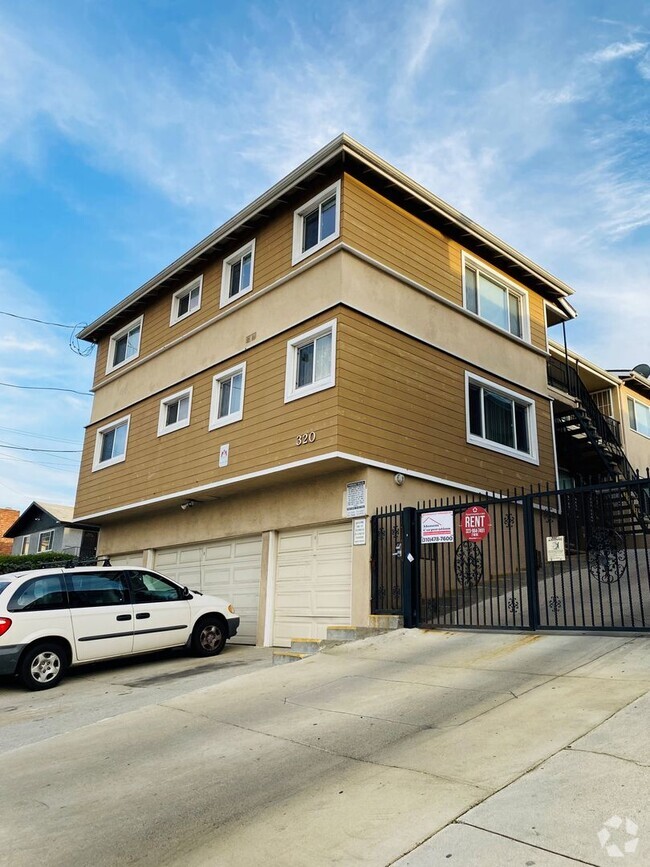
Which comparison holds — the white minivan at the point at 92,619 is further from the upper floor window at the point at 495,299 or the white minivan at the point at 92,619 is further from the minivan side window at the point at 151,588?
the upper floor window at the point at 495,299

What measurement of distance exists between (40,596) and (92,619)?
83 cm

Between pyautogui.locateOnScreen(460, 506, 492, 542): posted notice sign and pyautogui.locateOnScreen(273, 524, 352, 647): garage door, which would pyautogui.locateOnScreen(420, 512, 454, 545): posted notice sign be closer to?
pyautogui.locateOnScreen(460, 506, 492, 542): posted notice sign

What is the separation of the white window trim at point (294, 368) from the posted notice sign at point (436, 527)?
277 cm

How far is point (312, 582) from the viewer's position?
491 inches

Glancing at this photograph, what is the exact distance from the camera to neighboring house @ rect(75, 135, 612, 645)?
1204 centimetres

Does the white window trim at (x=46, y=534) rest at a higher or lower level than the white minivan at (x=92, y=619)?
higher

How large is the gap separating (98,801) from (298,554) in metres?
8.16

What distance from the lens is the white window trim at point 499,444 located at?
14172 mm

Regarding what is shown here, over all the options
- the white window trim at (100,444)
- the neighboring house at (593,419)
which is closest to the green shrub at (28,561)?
the white window trim at (100,444)

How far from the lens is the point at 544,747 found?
4.75 metres

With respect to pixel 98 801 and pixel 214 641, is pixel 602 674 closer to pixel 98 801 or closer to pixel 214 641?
pixel 98 801

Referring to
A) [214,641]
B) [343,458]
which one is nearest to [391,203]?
[343,458]

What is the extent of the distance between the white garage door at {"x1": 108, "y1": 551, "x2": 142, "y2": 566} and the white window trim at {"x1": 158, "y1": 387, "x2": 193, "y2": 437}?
12.3ft

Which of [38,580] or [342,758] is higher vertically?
[38,580]
